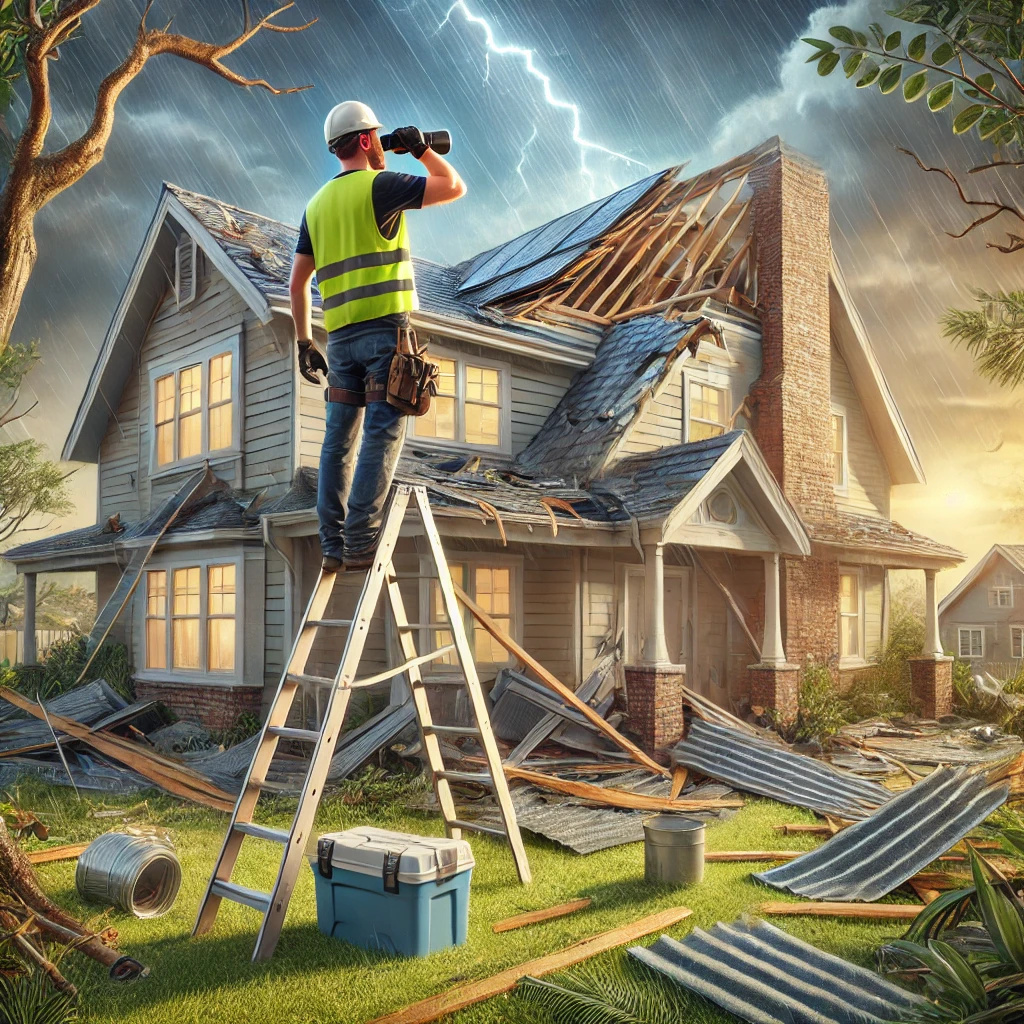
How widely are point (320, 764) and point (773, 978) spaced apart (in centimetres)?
235

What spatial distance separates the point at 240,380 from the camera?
12.1 metres

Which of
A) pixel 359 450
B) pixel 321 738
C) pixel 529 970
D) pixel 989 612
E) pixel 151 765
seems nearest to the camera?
pixel 529 970

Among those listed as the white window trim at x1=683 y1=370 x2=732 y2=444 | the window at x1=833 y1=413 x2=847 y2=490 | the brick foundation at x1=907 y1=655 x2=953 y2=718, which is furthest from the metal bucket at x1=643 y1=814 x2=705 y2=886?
the window at x1=833 y1=413 x2=847 y2=490

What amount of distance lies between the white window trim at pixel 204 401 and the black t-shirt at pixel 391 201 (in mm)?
7943

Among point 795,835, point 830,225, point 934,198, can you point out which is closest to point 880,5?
point 830,225

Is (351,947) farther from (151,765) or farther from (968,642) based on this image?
(968,642)

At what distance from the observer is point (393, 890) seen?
4.75 metres

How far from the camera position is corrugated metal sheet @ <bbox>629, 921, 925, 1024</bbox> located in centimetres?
425

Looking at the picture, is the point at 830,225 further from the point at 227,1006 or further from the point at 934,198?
the point at 227,1006

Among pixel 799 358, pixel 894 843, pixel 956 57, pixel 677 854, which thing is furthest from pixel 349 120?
pixel 799 358

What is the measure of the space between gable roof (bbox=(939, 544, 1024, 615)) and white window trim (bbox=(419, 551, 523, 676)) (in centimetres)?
1498

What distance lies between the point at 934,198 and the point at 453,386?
39.8ft

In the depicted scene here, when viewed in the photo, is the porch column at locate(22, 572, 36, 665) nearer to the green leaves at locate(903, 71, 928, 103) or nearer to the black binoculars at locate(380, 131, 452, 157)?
the black binoculars at locate(380, 131, 452, 157)

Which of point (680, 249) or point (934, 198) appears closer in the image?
point (680, 249)
